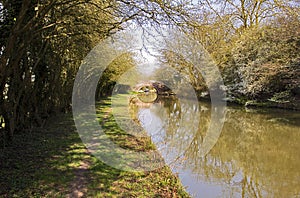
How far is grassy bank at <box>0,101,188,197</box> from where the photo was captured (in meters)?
3.51

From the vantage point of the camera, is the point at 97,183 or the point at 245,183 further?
the point at 245,183

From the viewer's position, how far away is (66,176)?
403 cm

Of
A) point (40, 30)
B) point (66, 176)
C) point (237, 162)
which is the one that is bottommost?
point (237, 162)

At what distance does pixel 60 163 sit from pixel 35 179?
840 millimetres

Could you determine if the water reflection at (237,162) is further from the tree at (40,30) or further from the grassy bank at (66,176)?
the tree at (40,30)

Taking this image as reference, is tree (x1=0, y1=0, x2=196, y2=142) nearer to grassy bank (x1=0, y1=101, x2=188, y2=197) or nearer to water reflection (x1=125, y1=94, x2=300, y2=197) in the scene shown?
grassy bank (x1=0, y1=101, x2=188, y2=197)

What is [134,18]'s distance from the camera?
488cm

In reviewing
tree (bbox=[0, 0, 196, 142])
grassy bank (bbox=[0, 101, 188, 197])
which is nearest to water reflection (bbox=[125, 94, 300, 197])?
grassy bank (bbox=[0, 101, 188, 197])

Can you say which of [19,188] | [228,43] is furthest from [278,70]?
[19,188]

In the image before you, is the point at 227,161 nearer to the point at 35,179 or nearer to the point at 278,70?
the point at 35,179

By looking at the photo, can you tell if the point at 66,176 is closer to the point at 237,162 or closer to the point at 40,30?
the point at 40,30

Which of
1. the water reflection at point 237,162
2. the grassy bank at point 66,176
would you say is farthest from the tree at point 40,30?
the water reflection at point 237,162

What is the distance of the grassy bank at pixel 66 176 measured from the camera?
3.51 m

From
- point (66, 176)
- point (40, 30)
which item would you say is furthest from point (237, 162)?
point (40, 30)
